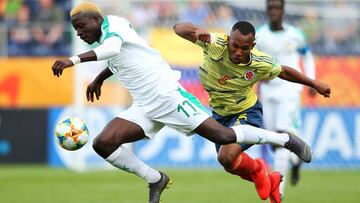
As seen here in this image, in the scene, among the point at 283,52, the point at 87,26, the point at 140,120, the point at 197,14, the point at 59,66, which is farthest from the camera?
the point at 197,14

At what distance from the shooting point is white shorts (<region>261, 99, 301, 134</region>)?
45.5 ft

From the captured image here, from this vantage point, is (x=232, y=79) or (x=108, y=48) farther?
(x=232, y=79)

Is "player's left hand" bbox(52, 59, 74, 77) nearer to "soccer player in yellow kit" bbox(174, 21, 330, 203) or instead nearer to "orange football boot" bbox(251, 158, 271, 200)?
"soccer player in yellow kit" bbox(174, 21, 330, 203)

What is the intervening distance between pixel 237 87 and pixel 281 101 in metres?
3.48

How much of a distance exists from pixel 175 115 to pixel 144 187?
4.74 m

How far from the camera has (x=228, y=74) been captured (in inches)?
412

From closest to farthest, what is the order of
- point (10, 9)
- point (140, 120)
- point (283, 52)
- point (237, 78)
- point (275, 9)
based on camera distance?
point (140, 120) → point (237, 78) → point (275, 9) → point (283, 52) → point (10, 9)

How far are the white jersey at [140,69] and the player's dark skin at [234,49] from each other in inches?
16.8

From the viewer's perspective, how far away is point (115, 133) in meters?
10.2

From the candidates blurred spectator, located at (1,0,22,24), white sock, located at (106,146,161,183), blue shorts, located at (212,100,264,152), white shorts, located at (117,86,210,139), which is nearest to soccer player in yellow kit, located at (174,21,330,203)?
blue shorts, located at (212,100,264,152)

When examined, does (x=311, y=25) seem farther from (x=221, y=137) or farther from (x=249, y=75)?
(x=221, y=137)

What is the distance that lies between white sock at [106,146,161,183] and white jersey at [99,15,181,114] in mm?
580

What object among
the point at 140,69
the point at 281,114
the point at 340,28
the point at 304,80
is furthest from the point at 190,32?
the point at 340,28

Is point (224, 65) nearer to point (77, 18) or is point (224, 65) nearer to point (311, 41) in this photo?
point (77, 18)
